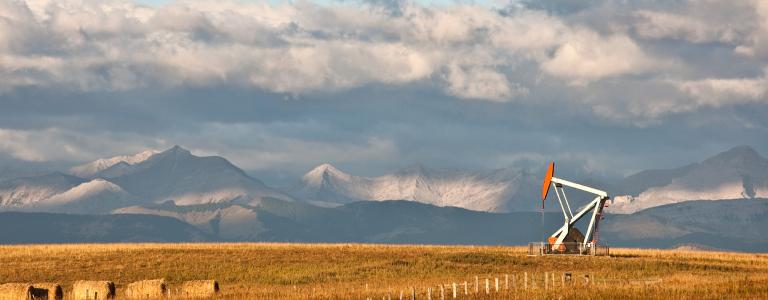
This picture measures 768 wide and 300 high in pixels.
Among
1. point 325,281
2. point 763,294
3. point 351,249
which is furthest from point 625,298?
point 351,249

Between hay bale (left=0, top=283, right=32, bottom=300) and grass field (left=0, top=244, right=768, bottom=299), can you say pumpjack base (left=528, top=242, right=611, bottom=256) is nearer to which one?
grass field (left=0, top=244, right=768, bottom=299)

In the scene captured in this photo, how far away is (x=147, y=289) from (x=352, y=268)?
96.4 ft

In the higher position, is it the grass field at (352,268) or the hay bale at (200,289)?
the grass field at (352,268)

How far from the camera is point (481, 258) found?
120 m

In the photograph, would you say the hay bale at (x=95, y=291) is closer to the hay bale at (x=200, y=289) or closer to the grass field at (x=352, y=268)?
the hay bale at (x=200, y=289)

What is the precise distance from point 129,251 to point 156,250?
121 inches

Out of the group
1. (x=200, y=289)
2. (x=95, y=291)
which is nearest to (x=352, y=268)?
(x=200, y=289)

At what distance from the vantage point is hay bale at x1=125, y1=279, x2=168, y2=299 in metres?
81.8

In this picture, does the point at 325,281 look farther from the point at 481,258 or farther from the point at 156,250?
the point at 156,250

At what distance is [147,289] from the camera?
271ft

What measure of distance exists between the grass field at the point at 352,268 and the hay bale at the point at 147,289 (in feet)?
15.6

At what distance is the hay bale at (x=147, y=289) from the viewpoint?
81.8 meters

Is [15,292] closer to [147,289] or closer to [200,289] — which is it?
[147,289]

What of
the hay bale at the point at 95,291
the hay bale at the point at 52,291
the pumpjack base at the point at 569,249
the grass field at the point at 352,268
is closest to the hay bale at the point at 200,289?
the grass field at the point at 352,268
